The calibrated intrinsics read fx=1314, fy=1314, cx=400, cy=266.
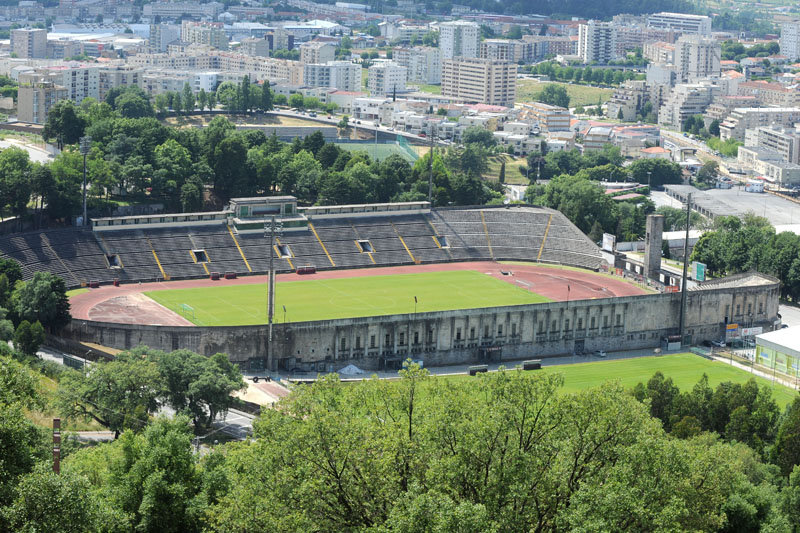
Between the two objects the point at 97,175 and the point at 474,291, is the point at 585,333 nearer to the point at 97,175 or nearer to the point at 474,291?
the point at 474,291

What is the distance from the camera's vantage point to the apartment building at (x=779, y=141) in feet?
620

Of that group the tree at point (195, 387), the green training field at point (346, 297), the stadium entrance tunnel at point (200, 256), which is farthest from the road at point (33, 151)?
the tree at point (195, 387)

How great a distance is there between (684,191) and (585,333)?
73.1 m

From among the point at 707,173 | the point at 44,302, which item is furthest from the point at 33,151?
the point at 707,173

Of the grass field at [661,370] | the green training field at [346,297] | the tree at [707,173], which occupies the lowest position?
the grass field at [661,370]

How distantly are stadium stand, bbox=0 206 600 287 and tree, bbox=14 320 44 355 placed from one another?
14.8 m

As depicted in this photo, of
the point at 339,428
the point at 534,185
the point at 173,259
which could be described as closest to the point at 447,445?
the point at 339,428

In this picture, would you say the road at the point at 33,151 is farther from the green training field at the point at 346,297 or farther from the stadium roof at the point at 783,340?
the stadium roof at the point at 783,340

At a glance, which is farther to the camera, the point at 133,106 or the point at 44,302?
the point at 133,106

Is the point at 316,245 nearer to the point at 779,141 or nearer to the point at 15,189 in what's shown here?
the point at 15,189

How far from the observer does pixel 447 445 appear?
1638 inches

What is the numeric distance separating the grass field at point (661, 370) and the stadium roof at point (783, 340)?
2635 millimetres

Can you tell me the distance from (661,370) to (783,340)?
848 cm

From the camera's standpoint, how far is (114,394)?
62.5 metres
